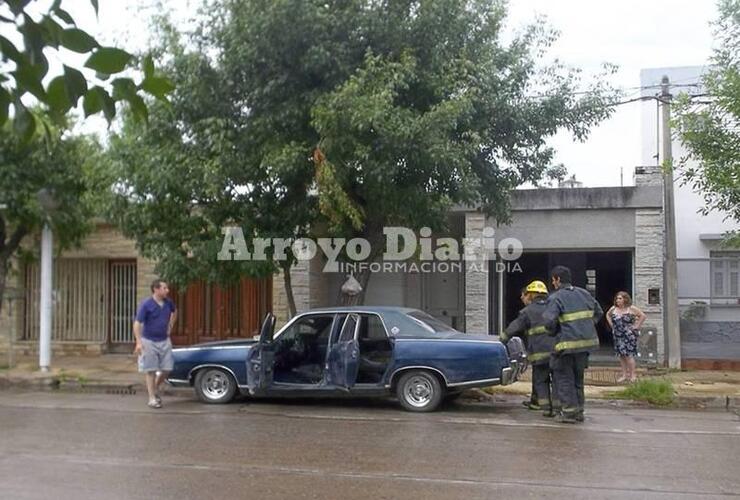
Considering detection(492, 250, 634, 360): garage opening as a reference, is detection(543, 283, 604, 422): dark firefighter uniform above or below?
below

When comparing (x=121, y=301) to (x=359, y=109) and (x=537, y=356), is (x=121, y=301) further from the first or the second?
(x=537, y=356)

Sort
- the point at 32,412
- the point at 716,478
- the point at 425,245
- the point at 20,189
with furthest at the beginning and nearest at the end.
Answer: the point at 425,245, the point at 20,189, the point at 32,412, the point at 716,478

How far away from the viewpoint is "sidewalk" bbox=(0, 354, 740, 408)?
39.0 feet

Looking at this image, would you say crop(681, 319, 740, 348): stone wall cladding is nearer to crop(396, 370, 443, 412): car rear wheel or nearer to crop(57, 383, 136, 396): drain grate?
crop(396, 370, 443, 412): car rear wheel

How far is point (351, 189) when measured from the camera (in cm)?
1208

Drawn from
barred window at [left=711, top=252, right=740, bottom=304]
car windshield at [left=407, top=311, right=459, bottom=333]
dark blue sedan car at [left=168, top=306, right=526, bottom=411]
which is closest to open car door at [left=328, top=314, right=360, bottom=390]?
dark blue sedan car at [left=168, top=306, right=526, bottom=411]

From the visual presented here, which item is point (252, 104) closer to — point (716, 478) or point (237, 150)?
point (237, 150)

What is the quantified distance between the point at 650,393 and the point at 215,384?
5978mm

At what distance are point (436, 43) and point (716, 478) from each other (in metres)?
7.10

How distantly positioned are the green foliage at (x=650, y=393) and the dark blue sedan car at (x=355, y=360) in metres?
2.09

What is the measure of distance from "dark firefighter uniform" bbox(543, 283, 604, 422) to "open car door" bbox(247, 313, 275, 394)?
11.6ft

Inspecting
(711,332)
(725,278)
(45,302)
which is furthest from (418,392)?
(725,278)

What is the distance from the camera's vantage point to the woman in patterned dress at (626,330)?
42.1 ft

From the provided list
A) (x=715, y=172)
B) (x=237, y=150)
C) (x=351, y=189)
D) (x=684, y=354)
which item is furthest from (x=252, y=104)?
(x=684, y=354)
